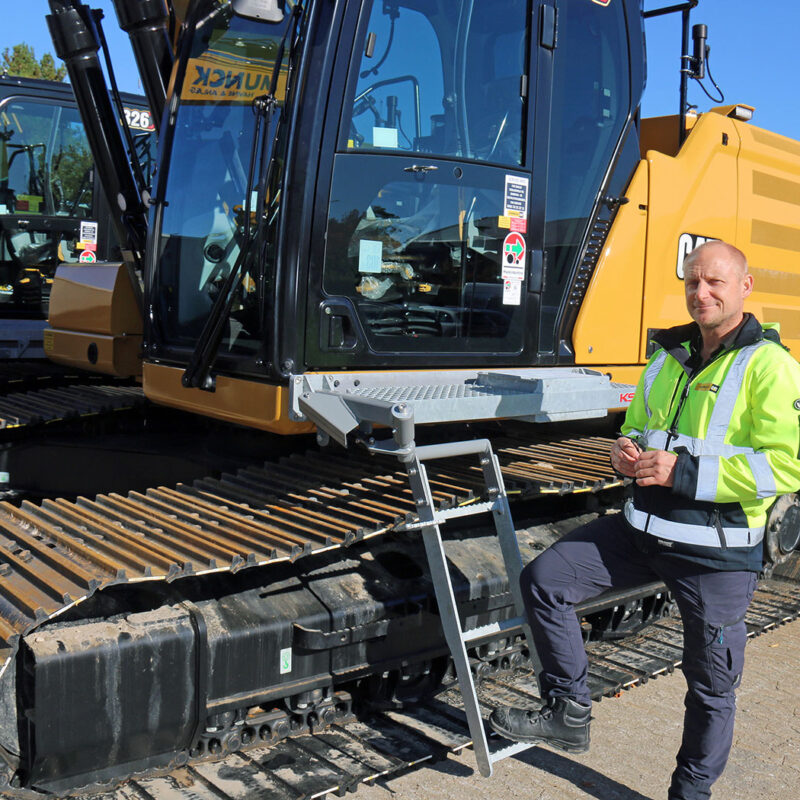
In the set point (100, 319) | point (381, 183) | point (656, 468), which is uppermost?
point (381, 183)

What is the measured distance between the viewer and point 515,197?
145 inches

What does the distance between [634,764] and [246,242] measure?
2.26 m

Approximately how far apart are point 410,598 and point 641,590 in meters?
1.40

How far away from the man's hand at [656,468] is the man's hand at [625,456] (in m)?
0.04

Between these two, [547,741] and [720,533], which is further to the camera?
[547,741]

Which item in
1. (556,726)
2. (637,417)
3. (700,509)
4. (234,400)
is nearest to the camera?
(700,509)

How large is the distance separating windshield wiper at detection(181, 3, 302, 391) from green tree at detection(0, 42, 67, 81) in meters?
22.1

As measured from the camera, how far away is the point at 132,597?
3033 mm

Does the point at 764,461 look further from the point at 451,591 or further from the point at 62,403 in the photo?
the point at 62,403

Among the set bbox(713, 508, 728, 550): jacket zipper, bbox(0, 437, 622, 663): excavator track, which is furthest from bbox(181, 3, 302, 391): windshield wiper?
bbox(713, 508, 728, 550): jacket zipper

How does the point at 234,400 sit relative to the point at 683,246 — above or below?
below

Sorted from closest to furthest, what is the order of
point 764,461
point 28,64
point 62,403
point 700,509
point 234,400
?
point 764,461
point 700,509
point 234,400
point 62,403
point 28,64

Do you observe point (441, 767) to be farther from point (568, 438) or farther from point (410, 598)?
point (568, 438)

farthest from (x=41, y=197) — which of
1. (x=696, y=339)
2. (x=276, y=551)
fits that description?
(x=696, y=339)
